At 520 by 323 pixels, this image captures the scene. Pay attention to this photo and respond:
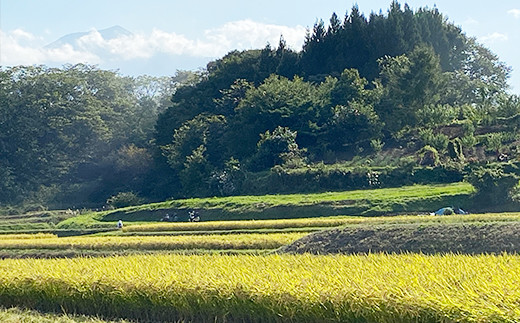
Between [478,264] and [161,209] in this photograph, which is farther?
[161,209]

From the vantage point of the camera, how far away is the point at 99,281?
1430 cm

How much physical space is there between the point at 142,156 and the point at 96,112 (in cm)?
962

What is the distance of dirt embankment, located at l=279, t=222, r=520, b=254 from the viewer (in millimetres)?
18667

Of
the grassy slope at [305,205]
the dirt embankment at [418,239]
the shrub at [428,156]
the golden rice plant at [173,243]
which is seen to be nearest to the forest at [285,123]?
the shrub at [428,156]

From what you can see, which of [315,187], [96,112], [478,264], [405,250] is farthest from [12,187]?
[478,264]

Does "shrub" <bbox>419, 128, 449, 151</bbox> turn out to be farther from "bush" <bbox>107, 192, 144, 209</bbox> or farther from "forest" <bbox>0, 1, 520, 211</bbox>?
"bush" <bbox>107, 192, 144, 209</bbox>

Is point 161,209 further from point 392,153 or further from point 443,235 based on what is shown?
point 443,235

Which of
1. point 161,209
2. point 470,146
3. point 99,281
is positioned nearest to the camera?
point 99,281

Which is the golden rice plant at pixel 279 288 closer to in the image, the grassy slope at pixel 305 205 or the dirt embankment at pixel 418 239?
the dirt embankment at pixel 418 239

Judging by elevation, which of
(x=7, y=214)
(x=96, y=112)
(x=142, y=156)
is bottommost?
(x=7, y=214)

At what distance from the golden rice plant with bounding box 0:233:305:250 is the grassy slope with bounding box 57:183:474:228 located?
31.2 feet

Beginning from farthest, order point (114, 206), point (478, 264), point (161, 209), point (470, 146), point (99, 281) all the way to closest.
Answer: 1. point (114, 206)
2. point (161, 209)
3. point (470, 146)
4. point (99, 281)
5. point (478, 264)

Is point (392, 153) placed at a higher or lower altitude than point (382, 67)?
lower

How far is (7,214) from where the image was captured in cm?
6062
